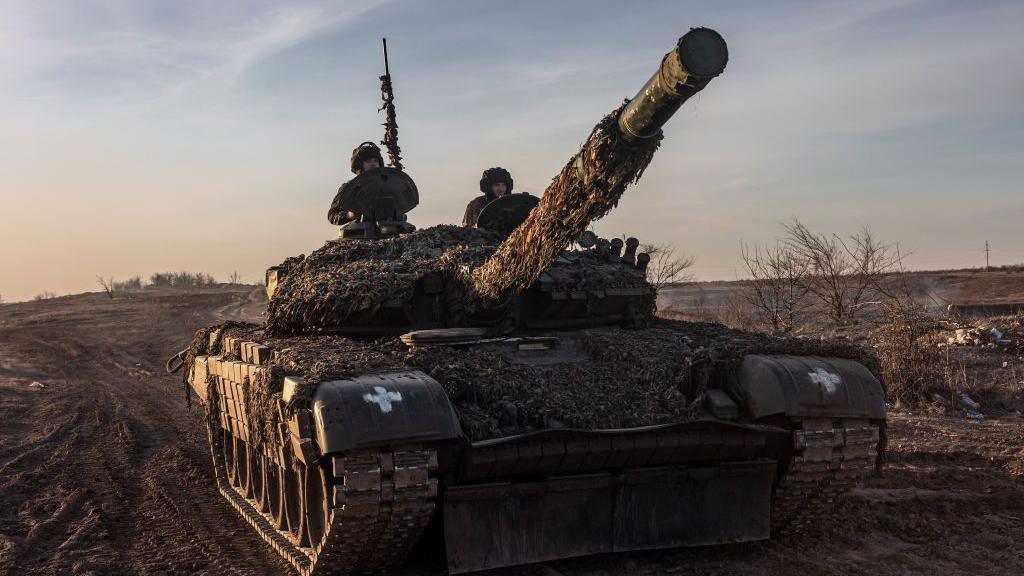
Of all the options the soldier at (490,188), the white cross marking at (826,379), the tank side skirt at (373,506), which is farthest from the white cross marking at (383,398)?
the soldier at (490,188)

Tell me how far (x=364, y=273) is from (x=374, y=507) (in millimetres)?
2535

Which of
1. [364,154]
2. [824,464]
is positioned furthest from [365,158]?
[824,464]

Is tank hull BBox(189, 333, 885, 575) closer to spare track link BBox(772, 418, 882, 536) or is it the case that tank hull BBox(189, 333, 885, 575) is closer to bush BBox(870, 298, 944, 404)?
spare track link BBox(772, 418, 882, 536)

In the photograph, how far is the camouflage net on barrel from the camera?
5.63m

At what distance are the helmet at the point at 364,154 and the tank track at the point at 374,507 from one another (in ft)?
17.1

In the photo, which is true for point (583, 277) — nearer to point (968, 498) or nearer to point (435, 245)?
point (435, 245)

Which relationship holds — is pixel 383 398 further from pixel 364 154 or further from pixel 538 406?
pixel 364 154

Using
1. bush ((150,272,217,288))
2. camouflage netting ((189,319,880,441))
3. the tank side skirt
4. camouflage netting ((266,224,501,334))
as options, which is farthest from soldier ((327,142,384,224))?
bush ((150,272,217,288))

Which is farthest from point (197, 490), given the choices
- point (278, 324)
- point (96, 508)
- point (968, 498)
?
point (968, 498)

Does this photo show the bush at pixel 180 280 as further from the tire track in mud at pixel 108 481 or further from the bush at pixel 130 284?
the tire track in mud at pixel 108 481

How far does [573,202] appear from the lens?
19.9ft

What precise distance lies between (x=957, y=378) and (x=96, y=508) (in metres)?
10.8

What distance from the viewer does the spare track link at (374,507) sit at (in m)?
5.64

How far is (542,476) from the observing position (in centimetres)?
653
